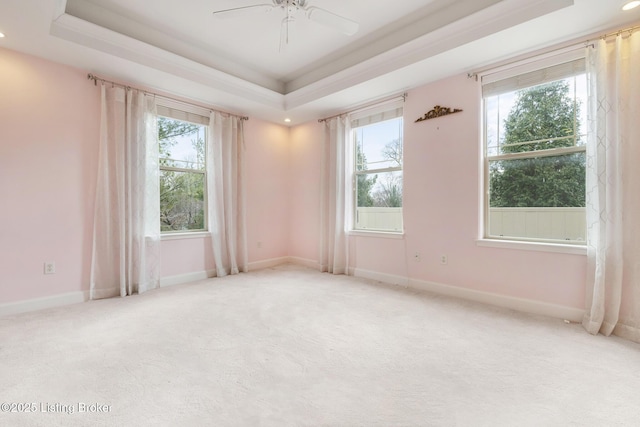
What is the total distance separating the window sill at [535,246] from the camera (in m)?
2.72

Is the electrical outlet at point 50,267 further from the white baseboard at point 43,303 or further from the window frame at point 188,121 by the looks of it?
the window frame at point 188,121

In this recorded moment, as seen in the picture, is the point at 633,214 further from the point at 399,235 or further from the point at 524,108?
the point at 399,235

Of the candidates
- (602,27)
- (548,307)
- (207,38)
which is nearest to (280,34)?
(207,38)

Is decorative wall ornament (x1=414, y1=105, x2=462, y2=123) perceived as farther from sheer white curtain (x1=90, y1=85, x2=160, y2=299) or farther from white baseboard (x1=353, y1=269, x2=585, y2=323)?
sheer white curtain (x1=90, y1=85, x2=160, y2=299)

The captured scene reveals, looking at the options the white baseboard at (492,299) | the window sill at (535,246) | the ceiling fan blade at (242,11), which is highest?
the ceiling fan blade at (242,11)

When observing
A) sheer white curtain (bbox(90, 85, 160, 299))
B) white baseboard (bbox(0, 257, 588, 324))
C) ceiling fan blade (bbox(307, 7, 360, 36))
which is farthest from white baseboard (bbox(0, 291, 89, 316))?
ceiling fan blade (bbox(307, 7, 360, 36))

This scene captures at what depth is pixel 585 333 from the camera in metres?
2.47

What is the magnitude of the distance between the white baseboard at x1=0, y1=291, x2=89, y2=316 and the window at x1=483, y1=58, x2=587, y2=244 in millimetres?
4723

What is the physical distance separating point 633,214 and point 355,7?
122 inches

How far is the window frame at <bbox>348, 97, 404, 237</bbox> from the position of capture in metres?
4.11

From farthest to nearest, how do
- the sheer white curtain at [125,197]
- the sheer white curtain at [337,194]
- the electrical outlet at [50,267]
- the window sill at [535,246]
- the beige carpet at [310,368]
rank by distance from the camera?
the sheer white curtain at [337,194], the sheer white curtain at [125,197], the electrical outlet at [50,267], the window sill at [535,246], the beige carpet at [310,368]

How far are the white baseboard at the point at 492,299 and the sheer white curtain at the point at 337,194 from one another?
0.66 meters

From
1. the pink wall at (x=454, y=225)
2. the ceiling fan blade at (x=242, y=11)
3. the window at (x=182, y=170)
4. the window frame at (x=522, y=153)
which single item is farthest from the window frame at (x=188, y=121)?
the window frame at (x=522, y=153)

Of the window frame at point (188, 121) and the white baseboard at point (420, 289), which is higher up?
the window frame at point (188, 121)
